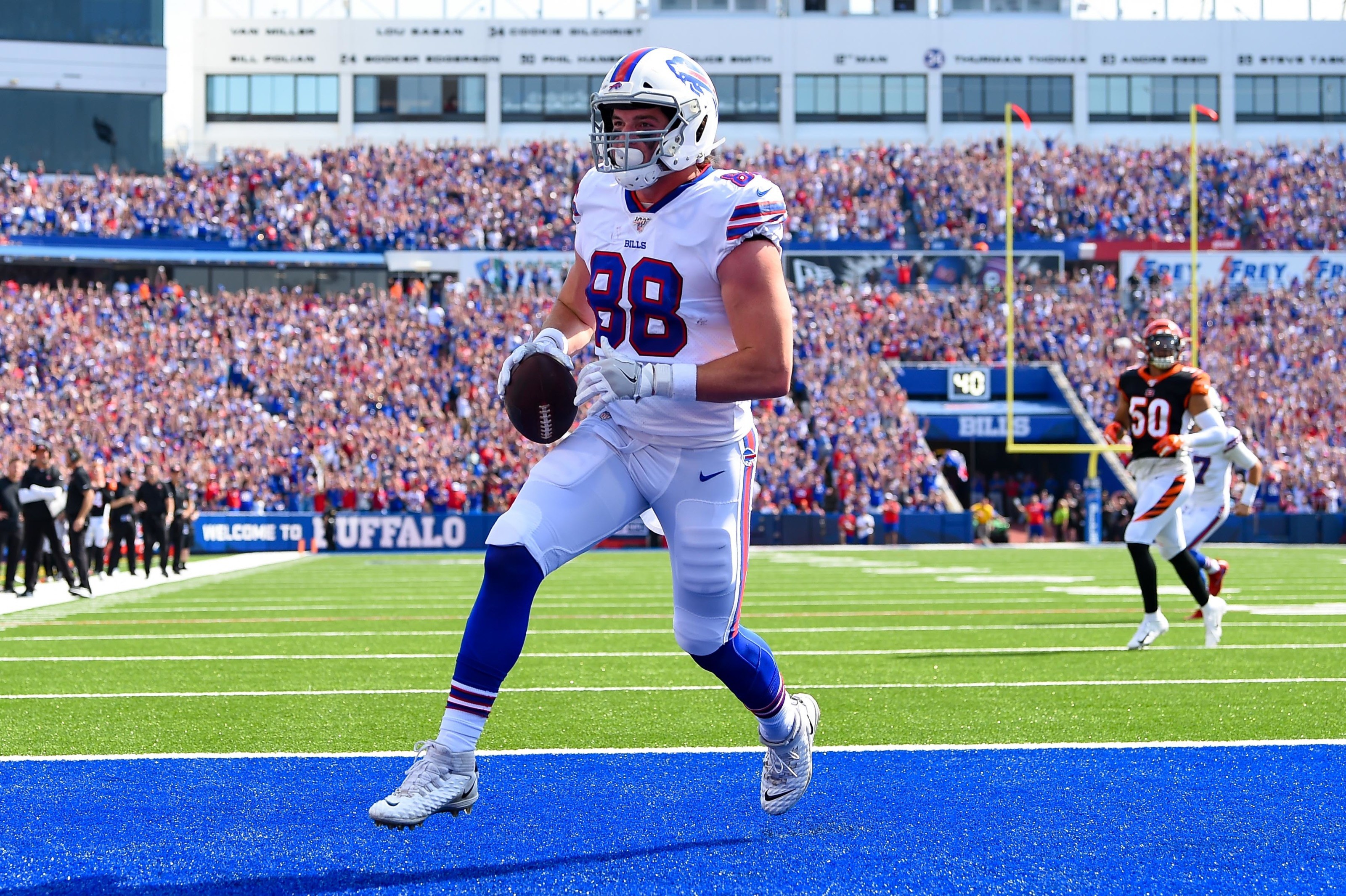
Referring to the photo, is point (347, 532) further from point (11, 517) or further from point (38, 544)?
point (38, 544)

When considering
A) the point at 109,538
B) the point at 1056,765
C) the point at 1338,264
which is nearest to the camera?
the point at 1056,765

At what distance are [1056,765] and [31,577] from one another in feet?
39.1

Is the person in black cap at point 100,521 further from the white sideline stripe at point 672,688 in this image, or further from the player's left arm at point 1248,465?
the player's left arm at point 1248,465

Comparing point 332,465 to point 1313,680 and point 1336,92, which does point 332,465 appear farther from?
point 1336,92

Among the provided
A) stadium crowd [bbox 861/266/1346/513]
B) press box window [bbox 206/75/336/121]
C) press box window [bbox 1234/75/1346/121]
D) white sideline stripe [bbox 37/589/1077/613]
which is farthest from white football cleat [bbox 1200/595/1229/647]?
press box window [bbox 1234/75/1346/121]

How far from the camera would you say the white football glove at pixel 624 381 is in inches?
142

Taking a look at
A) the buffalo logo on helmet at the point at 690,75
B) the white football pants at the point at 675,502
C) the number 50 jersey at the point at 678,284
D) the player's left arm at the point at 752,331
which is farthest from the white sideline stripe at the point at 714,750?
the buffalo logo on helmet at the point at 690,75

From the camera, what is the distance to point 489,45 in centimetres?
4462

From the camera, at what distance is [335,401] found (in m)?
29.3

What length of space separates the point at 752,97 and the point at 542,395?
41883mm

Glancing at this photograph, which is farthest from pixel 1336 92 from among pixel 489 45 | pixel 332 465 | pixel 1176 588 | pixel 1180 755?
pixel 1180 755

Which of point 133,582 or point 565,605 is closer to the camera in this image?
point 565,605

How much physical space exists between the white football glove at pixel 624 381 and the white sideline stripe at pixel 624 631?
231 inches

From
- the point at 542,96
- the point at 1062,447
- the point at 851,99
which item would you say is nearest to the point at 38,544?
the point at 1062,447
